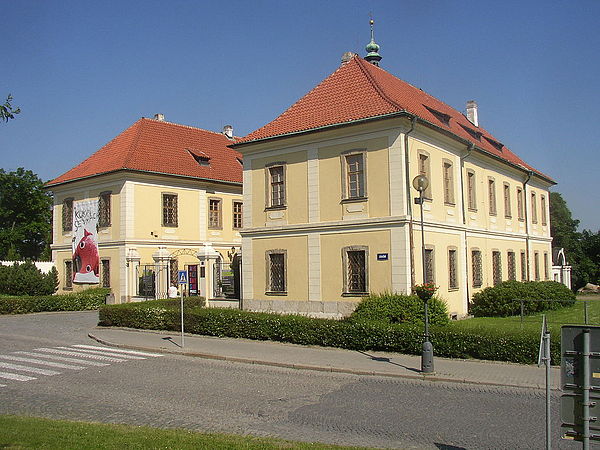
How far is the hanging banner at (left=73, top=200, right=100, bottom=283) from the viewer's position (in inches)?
1399

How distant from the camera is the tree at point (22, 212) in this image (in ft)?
224

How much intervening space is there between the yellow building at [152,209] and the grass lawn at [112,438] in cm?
2085

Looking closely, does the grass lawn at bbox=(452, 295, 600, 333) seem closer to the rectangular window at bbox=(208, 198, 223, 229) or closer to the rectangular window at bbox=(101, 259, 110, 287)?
the rectangular window at bbox=(208, 198, 223, 229)

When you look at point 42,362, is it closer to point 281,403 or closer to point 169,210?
point 281,403

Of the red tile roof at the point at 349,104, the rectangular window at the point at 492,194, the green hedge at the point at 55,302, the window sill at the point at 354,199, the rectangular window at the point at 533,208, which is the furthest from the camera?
the rectangular window at the point at 533,208

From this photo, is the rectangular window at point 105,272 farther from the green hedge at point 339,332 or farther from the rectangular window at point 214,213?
the green hedge at point 339,332

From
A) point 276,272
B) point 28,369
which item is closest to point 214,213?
point 276,272

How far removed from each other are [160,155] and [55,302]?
35.3ft

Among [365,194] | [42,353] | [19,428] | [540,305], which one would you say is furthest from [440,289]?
[19,428]

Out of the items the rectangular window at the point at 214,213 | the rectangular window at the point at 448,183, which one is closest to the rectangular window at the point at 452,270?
the rectangular window at the point at 448,183

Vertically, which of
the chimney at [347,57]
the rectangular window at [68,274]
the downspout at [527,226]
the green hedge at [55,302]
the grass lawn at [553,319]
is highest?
the chimney at [347,57]

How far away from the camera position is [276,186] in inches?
994

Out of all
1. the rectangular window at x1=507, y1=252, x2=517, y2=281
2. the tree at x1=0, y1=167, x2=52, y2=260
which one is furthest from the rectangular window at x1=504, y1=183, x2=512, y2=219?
the tree at x1=0, y1=167, x2=52, y2=260

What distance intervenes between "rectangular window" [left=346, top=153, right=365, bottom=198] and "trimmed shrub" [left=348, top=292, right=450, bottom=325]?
4881mm
